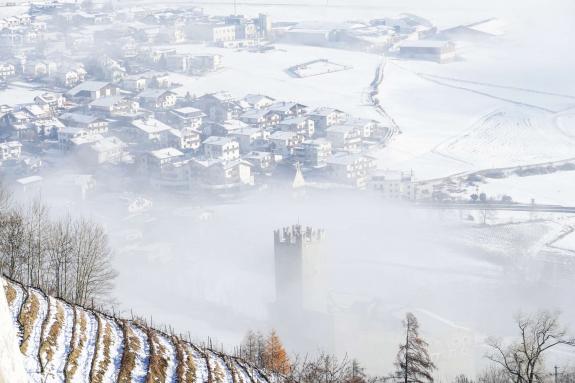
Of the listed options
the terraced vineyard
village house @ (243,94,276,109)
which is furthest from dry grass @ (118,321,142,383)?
village house @ (243,94,276,109)

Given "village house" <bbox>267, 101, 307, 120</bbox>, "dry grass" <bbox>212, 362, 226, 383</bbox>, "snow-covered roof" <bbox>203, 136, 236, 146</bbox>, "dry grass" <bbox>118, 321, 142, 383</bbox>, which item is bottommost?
"snow-covered roof" <bbox>203, 136, 236, 146</bbox>

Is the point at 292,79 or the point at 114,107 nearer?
the point at 114,107

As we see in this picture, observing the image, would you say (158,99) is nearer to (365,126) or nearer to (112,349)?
(365,126)

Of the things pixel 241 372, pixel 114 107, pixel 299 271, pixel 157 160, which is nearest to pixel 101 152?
pixel 157 160

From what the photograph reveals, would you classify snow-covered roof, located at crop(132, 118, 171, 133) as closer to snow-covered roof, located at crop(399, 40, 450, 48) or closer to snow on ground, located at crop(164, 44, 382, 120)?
snow on ground, located at crop(164, 44, 382, 120)

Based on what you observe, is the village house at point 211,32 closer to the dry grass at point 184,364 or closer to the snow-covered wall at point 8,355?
the dry grass at point 184,364

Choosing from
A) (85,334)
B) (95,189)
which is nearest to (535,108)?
(95,189)

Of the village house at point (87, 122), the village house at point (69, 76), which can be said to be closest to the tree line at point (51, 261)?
the village house at point (87, 122)
